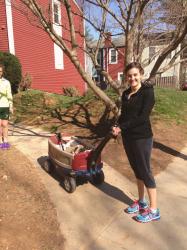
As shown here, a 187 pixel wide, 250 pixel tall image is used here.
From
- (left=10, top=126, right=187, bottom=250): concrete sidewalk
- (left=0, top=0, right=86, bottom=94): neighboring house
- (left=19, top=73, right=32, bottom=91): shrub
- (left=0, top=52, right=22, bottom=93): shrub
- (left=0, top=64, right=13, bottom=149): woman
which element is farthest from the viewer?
(left=0, top=0, right=86, bottom=94): neighboring house

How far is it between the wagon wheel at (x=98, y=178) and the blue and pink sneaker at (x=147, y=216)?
44.2 inches

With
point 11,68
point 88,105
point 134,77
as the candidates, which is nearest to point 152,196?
point 134,77

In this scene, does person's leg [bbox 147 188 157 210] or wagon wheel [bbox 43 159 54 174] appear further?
wagon wheel [bbox 43 159 54 174]

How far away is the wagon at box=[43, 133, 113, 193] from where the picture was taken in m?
4.69

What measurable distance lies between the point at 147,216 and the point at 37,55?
604 inches

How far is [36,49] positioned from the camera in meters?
18.2

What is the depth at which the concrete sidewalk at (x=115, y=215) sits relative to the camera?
3656 millimetres

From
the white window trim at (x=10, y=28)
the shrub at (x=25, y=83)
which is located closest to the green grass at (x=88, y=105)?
the shrub at (x=25, y=83)

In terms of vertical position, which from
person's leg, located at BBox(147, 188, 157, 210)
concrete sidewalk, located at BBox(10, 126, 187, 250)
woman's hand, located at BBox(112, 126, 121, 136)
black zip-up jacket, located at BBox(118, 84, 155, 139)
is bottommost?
concrete sidewalk, located at BBox(10, 126, 187, 250)

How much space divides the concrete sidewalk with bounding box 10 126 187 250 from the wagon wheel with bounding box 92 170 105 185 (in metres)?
0.08

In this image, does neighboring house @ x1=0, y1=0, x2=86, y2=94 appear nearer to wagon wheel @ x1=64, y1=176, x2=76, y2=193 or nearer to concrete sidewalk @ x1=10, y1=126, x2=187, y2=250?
concrete sidewalk @ x1=10, y1=126, x2=187, y2=250

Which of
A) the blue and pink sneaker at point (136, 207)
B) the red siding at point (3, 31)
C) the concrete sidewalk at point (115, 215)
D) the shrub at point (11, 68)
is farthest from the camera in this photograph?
the red siding at point (3, 31)

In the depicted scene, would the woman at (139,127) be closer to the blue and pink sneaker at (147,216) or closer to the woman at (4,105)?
the blue and pink sneaker at (147,216)

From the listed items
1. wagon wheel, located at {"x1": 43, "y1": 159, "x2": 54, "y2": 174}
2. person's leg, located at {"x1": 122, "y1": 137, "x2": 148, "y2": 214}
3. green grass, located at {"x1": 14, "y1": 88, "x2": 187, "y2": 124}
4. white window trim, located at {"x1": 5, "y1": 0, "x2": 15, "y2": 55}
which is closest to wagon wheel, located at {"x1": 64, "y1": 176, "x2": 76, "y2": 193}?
wagon wheel, located at {"x1": 43, "y1": 159, "x2": 54, "y2": 174}
